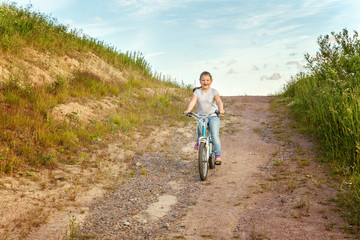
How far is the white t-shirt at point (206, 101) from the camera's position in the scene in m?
7.70

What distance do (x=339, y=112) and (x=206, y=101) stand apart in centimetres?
426

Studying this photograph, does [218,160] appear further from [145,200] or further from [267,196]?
[145,200]

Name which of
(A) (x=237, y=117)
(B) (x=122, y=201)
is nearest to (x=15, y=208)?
(B) (x=122, y=201)

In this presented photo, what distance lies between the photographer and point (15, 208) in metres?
5.60

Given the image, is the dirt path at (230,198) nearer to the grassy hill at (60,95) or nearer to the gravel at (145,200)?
the gravel at (145,200)

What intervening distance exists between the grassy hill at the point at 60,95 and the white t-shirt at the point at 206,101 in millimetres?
3786

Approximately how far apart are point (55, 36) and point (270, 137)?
37.1 feet

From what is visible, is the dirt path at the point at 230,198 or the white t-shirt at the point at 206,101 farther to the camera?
the white t-shirt at the point at 206,101

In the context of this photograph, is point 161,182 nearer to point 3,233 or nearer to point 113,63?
point 3,233

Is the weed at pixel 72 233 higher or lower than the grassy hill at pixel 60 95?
lower

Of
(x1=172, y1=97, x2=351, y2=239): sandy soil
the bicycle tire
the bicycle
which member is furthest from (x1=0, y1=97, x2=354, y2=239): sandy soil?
the bicycle

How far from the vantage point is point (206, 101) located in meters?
7.70

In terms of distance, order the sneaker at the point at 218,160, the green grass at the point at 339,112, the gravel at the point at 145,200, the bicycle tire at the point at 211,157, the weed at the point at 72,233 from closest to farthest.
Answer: the weed at the point at 72,233, the gravel at the point at 145,200, the green grass at the point at 339,112, the sneaker at the point at 218,160, the bicycle tire at the point at 211,157

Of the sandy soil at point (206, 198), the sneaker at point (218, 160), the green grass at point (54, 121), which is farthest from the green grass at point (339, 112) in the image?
the green grass at point (54, 121)
